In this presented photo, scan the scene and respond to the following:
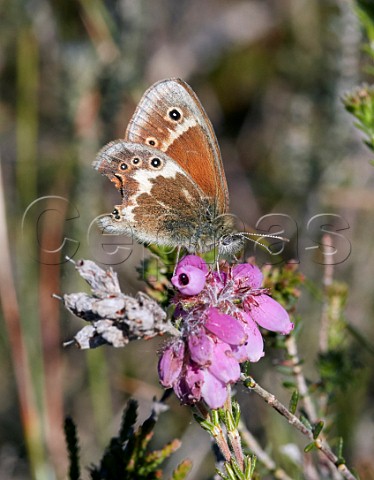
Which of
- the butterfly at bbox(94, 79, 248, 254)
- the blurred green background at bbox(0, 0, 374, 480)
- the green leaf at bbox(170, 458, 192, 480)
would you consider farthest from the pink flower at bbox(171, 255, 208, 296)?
the blurred green background at bbox(0, 0, 374, 480)

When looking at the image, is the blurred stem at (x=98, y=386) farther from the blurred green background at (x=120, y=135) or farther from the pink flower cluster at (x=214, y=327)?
the pink flower cluster at (x=214, y=327)

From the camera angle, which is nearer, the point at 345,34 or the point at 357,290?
the point at 345,34

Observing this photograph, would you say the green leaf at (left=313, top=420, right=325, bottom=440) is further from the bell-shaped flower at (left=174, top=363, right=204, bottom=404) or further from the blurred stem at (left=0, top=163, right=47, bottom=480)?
the blurred stem at (left=0, top=163, right=47, bottom=480)

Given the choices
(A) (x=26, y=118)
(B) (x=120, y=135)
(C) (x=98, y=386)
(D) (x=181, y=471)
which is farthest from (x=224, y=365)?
(B) (x=120, y=135)

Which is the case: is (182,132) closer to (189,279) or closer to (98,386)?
(189,279)

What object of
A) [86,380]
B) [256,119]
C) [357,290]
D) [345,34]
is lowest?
[86,380]

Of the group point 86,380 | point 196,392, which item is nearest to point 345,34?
point 86,380

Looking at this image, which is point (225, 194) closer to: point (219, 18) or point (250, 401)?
point (250, 401)

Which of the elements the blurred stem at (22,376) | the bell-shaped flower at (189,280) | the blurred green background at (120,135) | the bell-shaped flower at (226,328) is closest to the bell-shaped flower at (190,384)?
the bell-shaped flower at (226,328)
